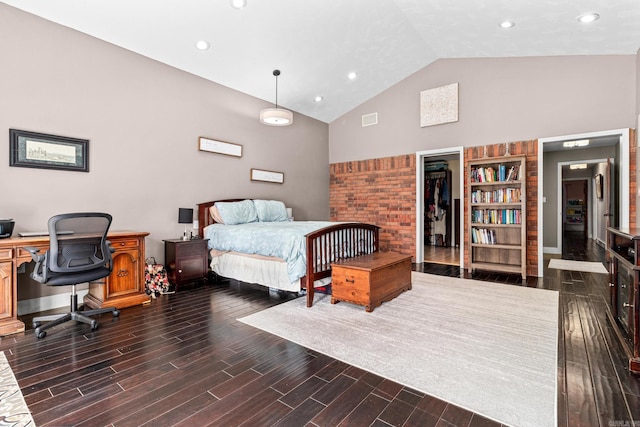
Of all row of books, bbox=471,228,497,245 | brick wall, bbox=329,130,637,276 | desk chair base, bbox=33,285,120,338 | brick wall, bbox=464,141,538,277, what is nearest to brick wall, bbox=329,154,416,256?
brick wall, bbox=329,130,637,276

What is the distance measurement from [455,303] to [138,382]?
3042mm

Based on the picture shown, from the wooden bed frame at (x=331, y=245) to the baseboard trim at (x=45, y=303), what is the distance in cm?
268

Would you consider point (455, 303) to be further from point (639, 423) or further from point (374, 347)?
point (639, 423)

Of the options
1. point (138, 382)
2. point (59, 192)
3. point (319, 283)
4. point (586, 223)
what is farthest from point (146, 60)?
point (586, 223)

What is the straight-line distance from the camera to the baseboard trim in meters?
3.21

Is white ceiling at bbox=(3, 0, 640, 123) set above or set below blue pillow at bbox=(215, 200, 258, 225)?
above

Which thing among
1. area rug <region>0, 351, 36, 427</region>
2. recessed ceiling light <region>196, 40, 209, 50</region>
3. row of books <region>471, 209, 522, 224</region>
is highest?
recessed ceiling light <region>196, 40, 209, 50</region>

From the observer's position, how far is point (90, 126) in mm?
3695

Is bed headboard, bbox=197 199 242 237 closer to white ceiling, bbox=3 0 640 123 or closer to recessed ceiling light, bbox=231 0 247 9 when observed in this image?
white ceiling, bbox=3 0 640 123

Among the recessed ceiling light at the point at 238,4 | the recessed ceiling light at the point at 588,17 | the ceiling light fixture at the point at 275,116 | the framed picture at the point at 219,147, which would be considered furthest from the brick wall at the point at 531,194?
the framed picture at the point at 219,147

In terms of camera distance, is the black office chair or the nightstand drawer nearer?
the black office chair

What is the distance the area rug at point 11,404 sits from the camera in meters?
1.53

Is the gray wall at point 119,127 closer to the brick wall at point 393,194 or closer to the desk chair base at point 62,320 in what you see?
the desk chair base at point 62,320

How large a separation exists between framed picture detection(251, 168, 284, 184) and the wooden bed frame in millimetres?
2486
